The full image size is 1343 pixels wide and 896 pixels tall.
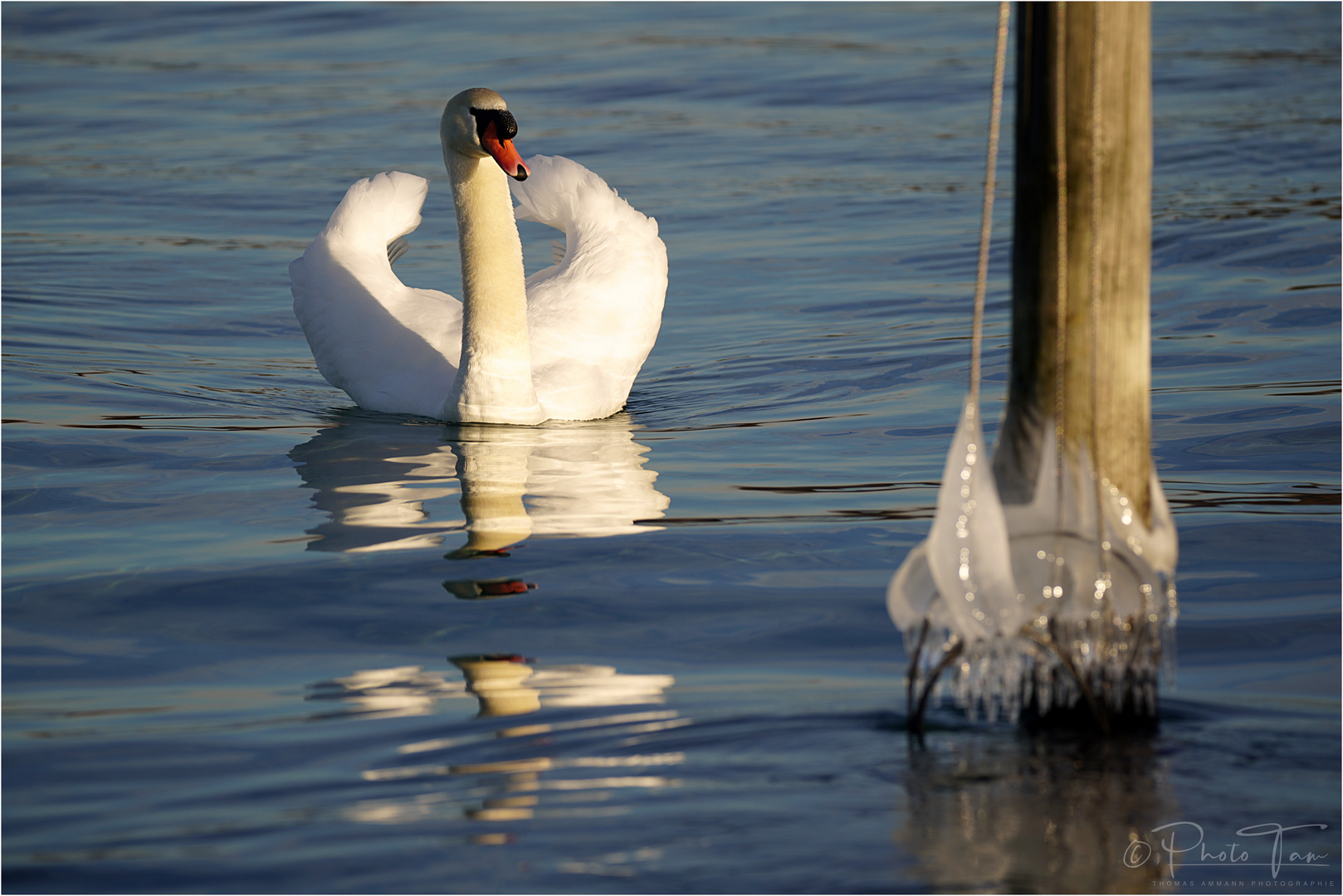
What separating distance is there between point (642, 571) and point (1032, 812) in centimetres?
218

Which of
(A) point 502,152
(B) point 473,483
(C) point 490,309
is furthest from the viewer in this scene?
(C) point 490,309

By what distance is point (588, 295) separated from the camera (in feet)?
27.6

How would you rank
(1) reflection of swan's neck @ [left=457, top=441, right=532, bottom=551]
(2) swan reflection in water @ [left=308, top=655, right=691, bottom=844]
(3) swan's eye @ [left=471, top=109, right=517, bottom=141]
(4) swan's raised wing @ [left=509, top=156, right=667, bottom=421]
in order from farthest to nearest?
(4) swan's raised wing @ [left=509, top=156, right=667, bottom=421] < (3) swan's eye @ [left=471, top=109, right=517, bottom=141] < (1) reflection of swan's neck @ [left=457, top=441, right=532, bottom=551] < (2) swan reflection in water @ [left=308, top=655, right=691, bottom=844]

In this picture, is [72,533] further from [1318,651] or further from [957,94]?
[957,94]

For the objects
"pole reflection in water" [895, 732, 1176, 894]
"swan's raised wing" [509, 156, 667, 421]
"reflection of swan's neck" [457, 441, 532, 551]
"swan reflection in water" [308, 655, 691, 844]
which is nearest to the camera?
"pole reflection in water" [895, 732, 1176, 894]

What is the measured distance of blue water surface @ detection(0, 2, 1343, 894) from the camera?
12.4 ft

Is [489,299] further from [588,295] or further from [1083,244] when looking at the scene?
[1083,244]

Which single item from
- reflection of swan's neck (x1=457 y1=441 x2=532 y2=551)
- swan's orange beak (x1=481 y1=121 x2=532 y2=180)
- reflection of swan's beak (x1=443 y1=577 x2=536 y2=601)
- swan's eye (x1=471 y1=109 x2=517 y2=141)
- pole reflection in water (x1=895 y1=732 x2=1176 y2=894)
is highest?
swan's eye (x1=471 y1=109 x2=517 y2=141)

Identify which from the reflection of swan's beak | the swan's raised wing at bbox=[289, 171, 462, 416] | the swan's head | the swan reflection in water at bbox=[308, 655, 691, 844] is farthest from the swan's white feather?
the swan reflection in water at bbox=[308, 655, 691, 844]

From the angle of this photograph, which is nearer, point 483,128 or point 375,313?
point 483,128

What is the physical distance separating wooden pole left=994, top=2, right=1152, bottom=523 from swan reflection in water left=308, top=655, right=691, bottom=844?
116cm

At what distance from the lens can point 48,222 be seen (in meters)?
13.7

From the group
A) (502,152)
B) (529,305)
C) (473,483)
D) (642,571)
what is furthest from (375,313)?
(642,571)

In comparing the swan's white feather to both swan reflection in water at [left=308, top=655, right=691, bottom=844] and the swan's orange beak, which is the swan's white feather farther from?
swan reflection in water at [left=308, top=655, right=691, bottom=844]
